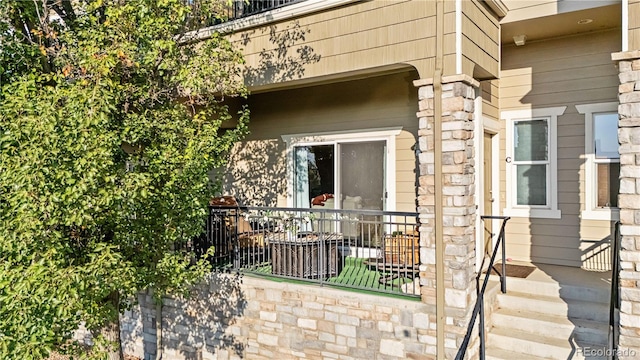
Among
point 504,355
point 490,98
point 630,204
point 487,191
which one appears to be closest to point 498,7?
point 490,98

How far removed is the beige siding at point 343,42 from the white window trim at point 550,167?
7.69 feet

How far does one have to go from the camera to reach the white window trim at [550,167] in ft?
19.9

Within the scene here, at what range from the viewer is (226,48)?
4797 millimetres

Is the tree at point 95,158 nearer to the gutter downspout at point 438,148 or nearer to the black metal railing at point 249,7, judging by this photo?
the black metal railing at point 249,7

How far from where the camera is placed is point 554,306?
4922mm

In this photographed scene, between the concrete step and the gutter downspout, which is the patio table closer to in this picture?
the gutter downspout

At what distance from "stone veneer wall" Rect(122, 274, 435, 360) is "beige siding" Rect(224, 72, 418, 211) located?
209 cm

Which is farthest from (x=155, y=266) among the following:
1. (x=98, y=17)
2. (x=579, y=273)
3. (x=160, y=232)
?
(x=579, y=273)

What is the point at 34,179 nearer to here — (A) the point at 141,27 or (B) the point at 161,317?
Answer: (A) the point at 141,27

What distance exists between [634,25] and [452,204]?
2.38 meters

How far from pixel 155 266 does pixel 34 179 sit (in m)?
1.65

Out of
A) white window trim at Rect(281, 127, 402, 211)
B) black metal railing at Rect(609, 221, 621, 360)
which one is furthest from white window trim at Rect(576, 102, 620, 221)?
white window trim at Rect(281, 127, 402, 211)

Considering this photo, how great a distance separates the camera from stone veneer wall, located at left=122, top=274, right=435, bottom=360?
15.9 feet

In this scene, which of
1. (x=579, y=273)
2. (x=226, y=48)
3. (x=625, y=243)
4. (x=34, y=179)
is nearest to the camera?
(x=34, y=179)
